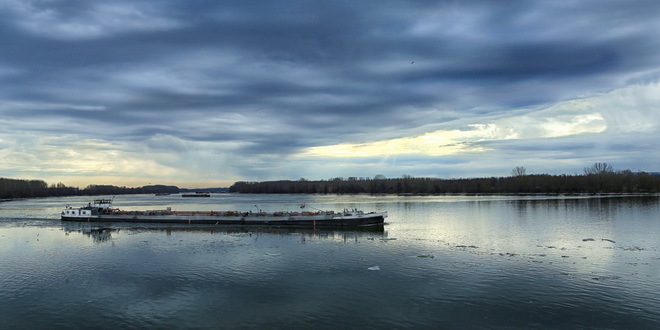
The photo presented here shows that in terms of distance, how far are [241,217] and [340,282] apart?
48.3 metres

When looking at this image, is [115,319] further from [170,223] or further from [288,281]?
[170,223]

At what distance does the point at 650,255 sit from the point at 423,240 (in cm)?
2145

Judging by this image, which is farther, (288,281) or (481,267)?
(481,267)

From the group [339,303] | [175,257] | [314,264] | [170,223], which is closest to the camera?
[339,303]

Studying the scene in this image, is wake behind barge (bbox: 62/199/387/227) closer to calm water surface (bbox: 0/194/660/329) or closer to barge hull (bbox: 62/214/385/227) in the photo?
barge hull (bbox: 62/214/385/227)

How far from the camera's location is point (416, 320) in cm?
2142

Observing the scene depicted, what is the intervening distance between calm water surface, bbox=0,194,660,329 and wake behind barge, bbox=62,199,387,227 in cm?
1595

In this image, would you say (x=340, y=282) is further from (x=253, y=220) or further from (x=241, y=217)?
(x=241, y=217)

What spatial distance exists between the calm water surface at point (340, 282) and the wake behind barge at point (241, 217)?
1595cm

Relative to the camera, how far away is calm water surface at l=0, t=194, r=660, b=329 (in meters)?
21.9

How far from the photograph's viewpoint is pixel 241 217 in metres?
74.3

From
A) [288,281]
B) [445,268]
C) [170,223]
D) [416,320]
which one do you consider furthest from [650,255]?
[170,223]

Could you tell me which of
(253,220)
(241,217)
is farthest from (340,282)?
(241,217)

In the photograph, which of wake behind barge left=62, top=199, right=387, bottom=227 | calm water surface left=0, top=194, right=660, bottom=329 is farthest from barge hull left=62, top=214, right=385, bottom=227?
calm water surface left=0, top=194, right=660, bottom=329
